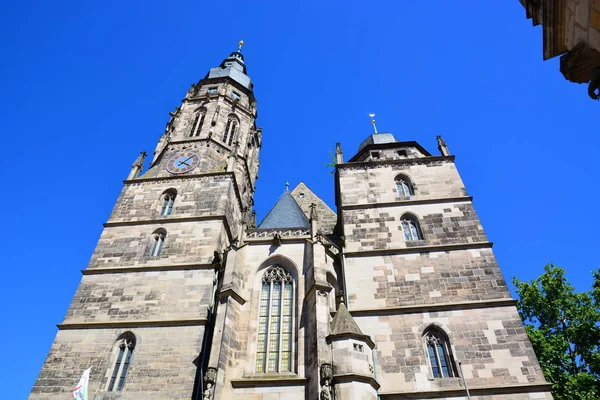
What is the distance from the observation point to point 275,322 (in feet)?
36.0

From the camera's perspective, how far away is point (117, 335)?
1162 cm

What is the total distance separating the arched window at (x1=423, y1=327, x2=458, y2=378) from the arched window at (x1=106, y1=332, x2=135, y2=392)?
8087 mm

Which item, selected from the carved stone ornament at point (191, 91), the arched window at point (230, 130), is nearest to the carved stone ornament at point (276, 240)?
the arched window at point (230, 130)

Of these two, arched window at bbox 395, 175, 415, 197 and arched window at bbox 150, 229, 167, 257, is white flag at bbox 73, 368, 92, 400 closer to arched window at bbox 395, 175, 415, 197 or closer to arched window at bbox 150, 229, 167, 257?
arched window at bbox 150, 229, 167, 257

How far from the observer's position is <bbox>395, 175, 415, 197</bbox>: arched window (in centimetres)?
1506

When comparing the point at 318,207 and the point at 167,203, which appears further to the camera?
the point at 318,207

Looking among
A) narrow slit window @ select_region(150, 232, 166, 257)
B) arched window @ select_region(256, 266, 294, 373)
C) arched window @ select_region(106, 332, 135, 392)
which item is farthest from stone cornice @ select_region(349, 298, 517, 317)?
narrow slit window @ select_region(150, 232, 166, 257)

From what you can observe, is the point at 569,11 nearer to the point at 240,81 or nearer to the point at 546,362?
the point at 546,362

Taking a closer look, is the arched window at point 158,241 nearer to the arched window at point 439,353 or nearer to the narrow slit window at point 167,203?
the narrow slit window at point 167,203

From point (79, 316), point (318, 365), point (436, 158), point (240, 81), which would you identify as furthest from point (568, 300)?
point (240, 81)

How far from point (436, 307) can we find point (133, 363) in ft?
27.7

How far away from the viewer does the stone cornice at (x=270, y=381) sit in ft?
31.2

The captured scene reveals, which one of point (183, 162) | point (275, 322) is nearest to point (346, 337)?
point (275, 322)

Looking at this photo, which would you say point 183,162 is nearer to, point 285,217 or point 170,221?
point 170,221
